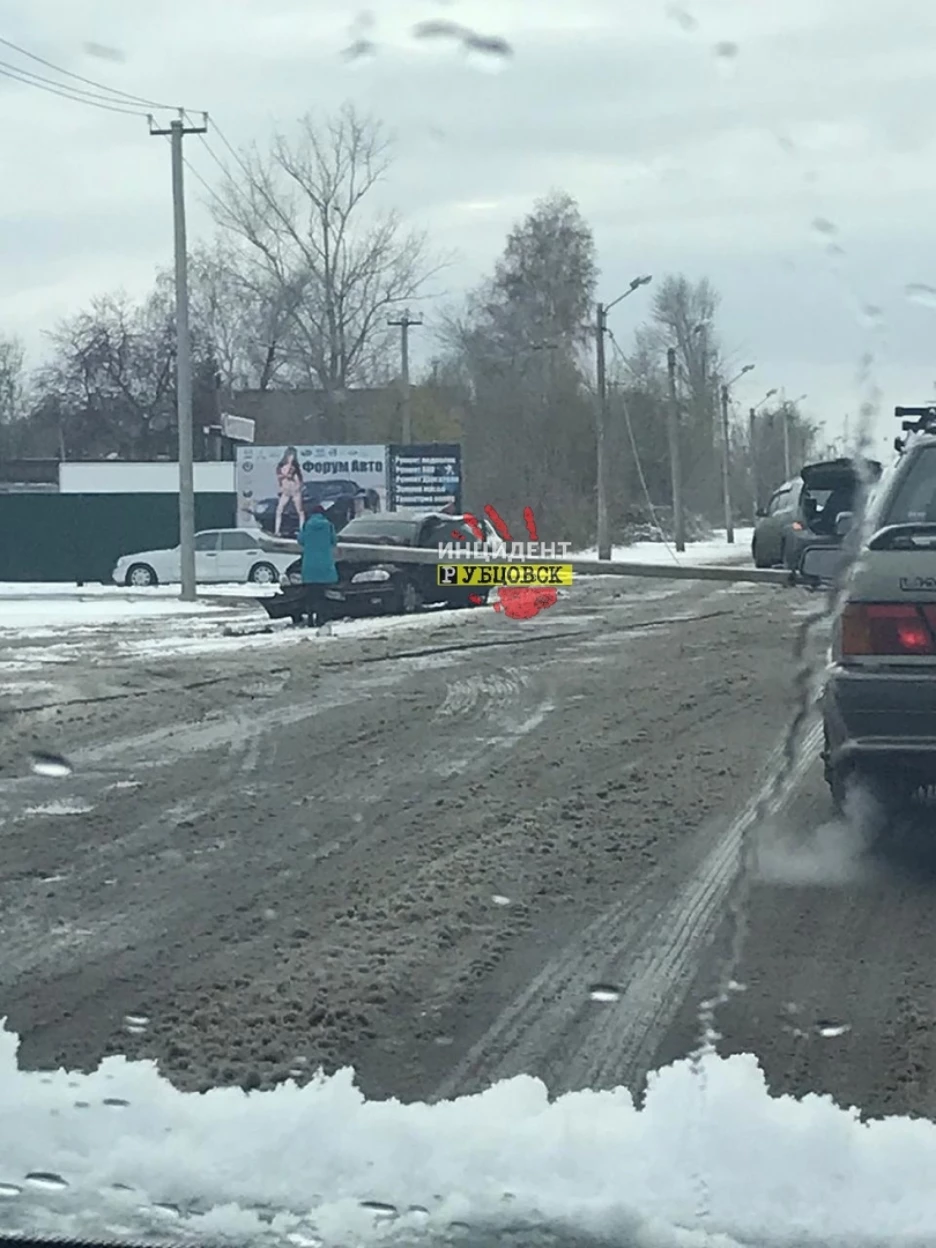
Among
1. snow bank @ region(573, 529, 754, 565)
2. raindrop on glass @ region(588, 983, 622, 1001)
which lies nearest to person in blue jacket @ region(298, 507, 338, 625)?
snow bank @ region(573, 529, 754, 565)

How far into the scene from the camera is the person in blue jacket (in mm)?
23438

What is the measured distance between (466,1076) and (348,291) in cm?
3414

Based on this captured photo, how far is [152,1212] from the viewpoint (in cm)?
388

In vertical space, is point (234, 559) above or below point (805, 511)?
below

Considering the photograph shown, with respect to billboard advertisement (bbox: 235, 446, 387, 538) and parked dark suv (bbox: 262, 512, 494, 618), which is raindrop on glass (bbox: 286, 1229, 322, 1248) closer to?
parked dark suv (bbox: 262, 512, 494, 618)

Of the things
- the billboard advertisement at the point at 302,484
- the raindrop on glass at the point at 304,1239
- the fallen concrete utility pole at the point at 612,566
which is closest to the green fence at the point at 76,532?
the billboard advertisement at the point at 302,484

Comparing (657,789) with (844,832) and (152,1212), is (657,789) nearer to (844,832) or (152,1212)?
(844,832)

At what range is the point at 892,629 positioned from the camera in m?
7.05

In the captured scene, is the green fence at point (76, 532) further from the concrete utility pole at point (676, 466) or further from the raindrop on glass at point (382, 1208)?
the raindrop on glass at point (382, 1208)

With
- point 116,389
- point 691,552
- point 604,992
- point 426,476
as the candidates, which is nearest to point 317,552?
point 691,552

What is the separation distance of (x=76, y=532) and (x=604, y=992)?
39.6 m

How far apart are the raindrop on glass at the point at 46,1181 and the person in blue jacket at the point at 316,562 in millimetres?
19402

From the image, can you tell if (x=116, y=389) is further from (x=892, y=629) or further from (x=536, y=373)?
(x=892, y=629)

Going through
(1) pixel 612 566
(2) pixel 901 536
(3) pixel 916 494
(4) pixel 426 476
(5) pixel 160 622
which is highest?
(4) pixel 426 476
